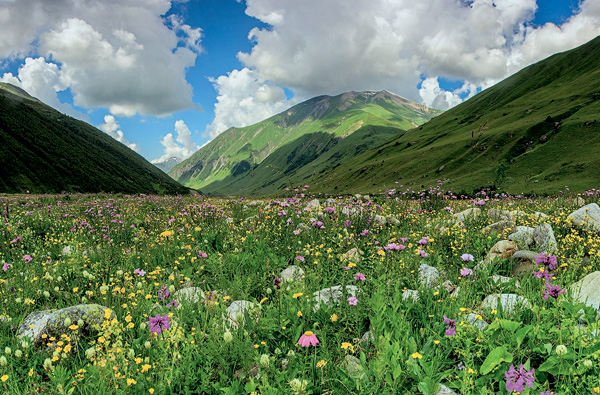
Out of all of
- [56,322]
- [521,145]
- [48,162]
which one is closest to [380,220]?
[56,322]

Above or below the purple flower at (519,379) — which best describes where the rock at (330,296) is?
above

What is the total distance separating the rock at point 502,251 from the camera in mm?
5195

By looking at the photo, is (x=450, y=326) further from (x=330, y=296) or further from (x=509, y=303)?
(x=330, y=296)

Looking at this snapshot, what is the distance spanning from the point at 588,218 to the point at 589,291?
4173 mm

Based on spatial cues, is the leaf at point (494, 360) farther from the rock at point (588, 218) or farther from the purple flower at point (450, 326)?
the rock at point (588, 218)

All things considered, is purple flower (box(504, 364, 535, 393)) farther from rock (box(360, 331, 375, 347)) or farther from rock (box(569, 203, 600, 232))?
rock (box(569, 203, 600, 232))

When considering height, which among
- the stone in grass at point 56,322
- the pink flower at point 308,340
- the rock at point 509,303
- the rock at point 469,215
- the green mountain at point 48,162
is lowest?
the rock at point 509,303

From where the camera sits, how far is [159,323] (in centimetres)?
323

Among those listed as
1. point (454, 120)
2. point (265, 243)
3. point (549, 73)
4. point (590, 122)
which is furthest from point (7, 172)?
point (549, 73)

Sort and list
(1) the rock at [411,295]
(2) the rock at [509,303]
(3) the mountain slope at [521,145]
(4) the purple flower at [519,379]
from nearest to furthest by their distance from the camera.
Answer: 1. (4) the purple flower at [519,379]
2. (2) the rock at [509,303]
3. (1) the rock at [411,295]
4. (3) the mountain slope at [521,145]

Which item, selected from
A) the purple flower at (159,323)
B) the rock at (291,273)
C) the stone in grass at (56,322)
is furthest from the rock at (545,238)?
the stone in grass at (56,322)

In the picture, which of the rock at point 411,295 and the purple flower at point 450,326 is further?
the rock at point 411,295

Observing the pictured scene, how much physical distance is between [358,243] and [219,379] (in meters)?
4.14

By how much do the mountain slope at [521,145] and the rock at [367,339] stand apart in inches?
734
